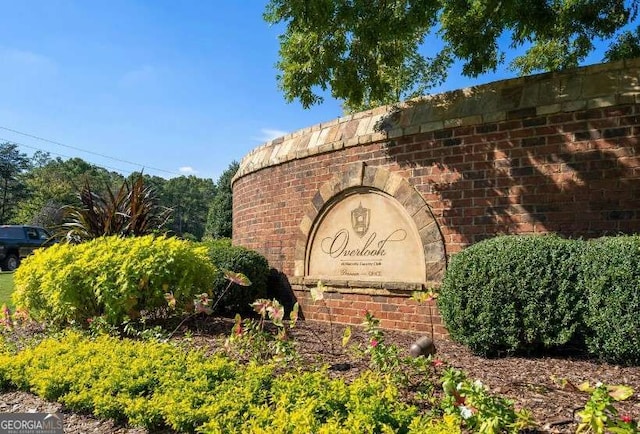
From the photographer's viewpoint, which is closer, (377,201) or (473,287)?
(473,287)

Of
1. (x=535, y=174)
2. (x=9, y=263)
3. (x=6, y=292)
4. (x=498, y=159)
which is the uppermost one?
(x=498, y=159)

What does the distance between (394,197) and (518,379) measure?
9.89 feet

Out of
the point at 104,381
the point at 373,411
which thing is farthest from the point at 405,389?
the point at 104,381

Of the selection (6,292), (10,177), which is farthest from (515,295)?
(10,177)

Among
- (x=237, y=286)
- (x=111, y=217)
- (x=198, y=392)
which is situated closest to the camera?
(x=198, y=392)

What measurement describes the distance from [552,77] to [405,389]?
3.71m

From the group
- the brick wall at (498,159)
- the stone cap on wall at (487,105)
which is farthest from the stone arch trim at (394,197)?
the stone cap on wall at (487,105)

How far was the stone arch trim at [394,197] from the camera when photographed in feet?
19.7

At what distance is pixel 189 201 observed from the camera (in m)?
73.3

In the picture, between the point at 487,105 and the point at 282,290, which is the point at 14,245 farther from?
the point at 487,105

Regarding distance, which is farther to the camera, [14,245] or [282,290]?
[14,245]

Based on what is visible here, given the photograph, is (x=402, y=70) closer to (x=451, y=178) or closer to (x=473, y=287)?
(x=451, y=178)

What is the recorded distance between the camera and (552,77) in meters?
5.43

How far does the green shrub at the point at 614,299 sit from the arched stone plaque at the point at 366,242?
217 cm
